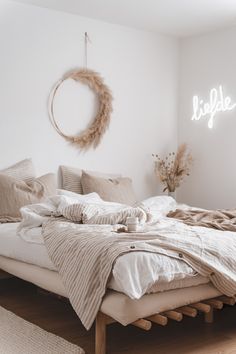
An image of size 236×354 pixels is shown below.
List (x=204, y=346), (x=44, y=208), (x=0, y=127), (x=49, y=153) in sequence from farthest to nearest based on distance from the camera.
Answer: (x=49, y=153), (x=0, y=127), (x=44, y=208), (x=204, y=346)

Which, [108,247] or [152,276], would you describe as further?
[108,247]

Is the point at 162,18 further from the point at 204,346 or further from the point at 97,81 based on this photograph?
the point at 204,346

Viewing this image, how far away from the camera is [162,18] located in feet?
16.0

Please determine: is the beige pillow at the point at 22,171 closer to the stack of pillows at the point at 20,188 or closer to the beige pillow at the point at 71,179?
the stack of pillows at the point at 20,188

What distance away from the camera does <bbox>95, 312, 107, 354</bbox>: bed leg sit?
2.65m

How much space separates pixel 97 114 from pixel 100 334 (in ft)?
8.92

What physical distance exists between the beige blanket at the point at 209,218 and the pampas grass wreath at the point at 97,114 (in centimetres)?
117

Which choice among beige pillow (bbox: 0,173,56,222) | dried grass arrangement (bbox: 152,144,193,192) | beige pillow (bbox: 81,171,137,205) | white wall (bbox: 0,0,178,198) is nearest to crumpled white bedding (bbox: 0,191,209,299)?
beige pillow (bbox: 0,173,56,222)

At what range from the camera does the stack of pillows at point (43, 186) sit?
4.13 meters

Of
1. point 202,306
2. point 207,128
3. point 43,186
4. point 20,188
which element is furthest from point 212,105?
point 202,306

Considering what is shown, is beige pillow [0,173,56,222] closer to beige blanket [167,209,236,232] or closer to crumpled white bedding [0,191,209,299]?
crumpled white bedding [0,191,209,299]

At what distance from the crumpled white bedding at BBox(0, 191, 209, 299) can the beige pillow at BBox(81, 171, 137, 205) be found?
791mm

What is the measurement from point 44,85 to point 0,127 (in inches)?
22.2

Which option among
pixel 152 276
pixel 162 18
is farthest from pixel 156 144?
pixel 152 276
